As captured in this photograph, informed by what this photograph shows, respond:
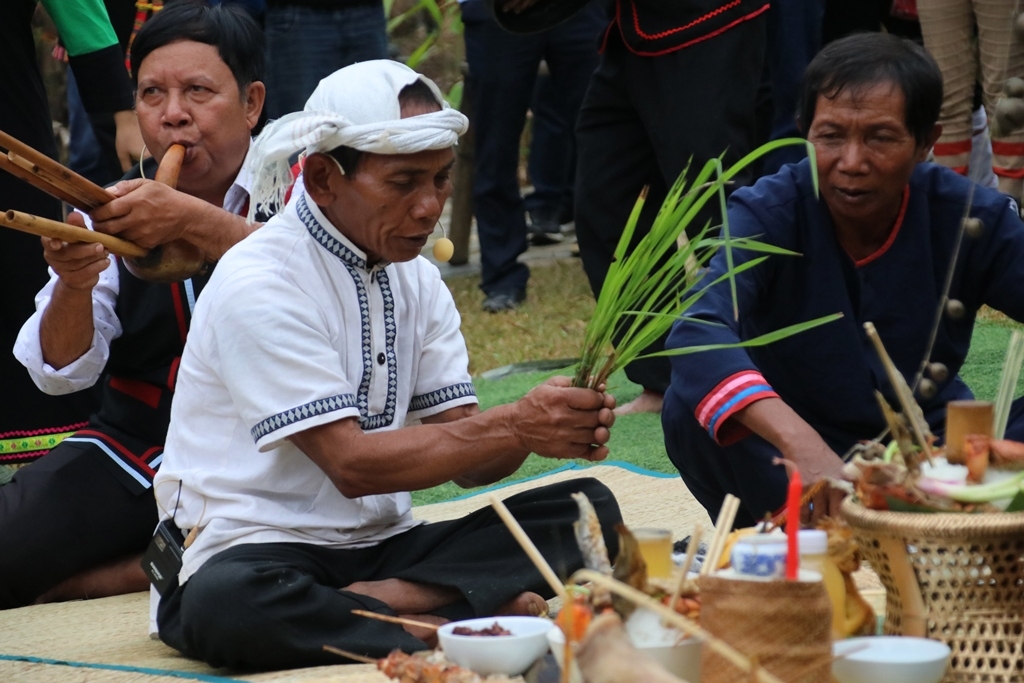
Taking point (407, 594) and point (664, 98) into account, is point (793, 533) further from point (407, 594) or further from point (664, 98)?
point (664, 98)

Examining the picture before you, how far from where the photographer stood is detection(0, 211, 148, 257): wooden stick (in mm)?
2729

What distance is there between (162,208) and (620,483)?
1.55 m

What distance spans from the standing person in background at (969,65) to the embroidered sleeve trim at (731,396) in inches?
38.9

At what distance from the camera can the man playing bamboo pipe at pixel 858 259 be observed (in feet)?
9.46

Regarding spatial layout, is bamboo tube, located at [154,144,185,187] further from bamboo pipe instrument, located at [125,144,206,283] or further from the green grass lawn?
the green grass lawn

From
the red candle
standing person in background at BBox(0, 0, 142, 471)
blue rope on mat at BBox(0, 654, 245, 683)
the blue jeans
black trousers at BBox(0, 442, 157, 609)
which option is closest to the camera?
the red candle

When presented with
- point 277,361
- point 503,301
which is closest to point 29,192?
point 277,361

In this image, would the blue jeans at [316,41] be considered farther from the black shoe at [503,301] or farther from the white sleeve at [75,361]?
the white sleeve at [75,361]

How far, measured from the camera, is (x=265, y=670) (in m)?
2.59

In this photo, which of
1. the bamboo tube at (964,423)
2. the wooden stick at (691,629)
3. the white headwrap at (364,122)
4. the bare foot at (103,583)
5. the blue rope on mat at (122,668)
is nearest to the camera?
the wooden stick at (691,629)

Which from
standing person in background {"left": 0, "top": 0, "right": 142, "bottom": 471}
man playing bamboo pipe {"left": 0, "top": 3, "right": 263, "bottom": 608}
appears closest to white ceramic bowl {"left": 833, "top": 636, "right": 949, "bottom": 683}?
man playing bamboo pipe {"left": 0, "top": 3, "right": 263, "bottom": 608}

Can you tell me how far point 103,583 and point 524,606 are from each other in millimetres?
1209

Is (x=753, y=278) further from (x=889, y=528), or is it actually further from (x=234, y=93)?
(x=234, y=93)

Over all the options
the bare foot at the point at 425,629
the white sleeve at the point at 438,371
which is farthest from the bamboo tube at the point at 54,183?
the bare foot at the point at 425,629
